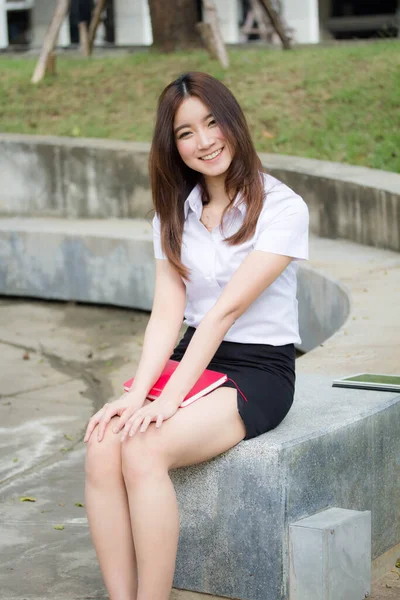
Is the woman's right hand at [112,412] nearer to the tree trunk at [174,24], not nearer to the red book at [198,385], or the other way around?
the red book at [198,385]

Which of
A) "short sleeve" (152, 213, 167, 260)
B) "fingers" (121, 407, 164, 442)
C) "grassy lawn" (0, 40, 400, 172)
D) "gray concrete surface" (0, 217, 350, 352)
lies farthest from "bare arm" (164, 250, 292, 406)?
"grassy lawn" (0, 40, 400, 172)

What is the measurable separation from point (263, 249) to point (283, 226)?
0.33ft

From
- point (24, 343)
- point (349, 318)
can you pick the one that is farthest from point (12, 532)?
point (24, 343)

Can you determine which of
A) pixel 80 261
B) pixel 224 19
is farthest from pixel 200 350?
pixel 224 19

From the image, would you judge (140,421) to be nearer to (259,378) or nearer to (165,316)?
(259,378)

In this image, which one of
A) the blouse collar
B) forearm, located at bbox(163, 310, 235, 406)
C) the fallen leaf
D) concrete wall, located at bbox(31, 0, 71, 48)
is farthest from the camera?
concrete wall, located at bbox(31, 0, 71, 48)

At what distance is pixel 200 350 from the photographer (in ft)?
11.2

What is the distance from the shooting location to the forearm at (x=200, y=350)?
3.31 meters

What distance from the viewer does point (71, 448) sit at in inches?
222

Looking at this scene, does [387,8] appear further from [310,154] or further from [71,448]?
[71,448]

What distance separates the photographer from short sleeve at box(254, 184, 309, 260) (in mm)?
3488

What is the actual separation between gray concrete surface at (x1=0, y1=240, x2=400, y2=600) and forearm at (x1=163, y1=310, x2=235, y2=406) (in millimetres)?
261

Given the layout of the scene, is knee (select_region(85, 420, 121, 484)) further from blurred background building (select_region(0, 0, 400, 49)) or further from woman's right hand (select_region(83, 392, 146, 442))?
blurred background building (select_region(0, 0, 400, 49))

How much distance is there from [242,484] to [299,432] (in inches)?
9.5
